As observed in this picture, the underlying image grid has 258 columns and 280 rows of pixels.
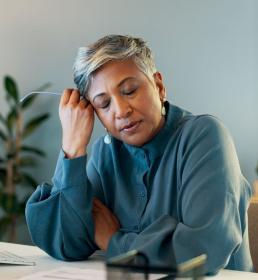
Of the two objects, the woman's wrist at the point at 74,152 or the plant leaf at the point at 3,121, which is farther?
the plant leaf at the point at 3,121

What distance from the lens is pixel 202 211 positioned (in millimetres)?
1371

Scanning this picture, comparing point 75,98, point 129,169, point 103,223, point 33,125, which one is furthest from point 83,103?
point 33,125

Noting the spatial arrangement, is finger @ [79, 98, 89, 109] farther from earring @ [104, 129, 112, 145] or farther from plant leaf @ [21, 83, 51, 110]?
plant leaf @ [21, 83, 51, 110]

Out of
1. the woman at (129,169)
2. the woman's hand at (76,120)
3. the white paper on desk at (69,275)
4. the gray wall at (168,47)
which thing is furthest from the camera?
the gray wall at (168,47)

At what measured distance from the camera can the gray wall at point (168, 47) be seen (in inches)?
145

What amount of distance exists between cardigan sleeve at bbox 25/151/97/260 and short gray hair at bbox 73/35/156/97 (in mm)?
239

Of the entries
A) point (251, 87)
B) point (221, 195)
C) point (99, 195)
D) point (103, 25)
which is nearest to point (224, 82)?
point (251, 87)

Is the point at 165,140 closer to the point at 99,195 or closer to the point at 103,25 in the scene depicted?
the point at 99,195

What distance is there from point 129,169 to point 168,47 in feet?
6.98

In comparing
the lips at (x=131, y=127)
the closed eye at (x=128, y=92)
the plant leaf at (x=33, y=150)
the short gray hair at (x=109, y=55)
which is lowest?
the plant leaf at (x=33, y=150)

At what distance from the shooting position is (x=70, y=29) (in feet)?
12.3

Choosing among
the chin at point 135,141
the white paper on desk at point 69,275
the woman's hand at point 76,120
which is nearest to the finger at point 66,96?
the woman's hand at point 76,120

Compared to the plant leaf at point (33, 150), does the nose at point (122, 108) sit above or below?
above

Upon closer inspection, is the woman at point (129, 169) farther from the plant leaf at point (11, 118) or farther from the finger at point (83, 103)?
the plant leaf at point (11, 118)
